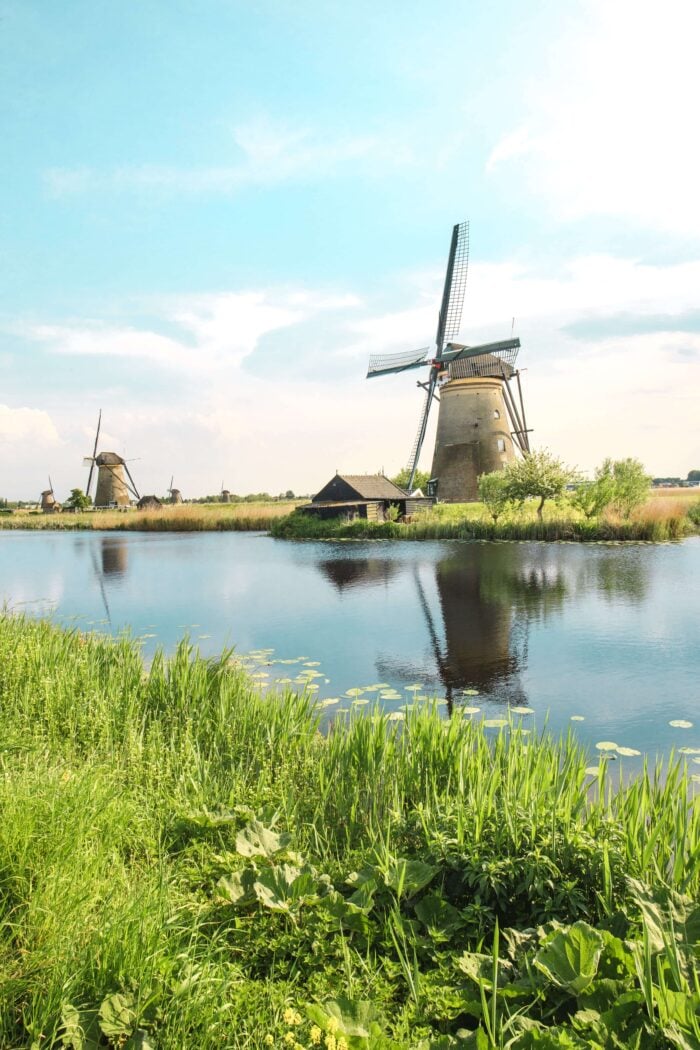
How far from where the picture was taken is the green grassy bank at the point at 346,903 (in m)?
1.97

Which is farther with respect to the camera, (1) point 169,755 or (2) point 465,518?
(2) point 465,518

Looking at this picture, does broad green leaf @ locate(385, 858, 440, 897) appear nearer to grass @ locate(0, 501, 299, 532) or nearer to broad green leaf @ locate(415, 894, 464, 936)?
broad green leaf @ locate(415, 894, 464, 936)

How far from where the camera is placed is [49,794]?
294 centimetres

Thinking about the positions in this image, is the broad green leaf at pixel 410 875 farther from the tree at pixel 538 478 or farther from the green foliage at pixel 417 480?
the green foliage at pixel 417 480

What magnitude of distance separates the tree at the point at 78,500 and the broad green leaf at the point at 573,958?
6402cm

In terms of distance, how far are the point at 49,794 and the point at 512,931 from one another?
6.99 feet

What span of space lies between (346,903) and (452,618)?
30.3 ft

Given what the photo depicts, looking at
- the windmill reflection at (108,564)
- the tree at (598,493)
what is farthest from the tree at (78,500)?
the tree at (598,493)

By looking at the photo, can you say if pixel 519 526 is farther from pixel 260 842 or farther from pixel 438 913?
pixel 438 913

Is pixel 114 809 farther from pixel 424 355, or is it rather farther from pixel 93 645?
pixel 424 355

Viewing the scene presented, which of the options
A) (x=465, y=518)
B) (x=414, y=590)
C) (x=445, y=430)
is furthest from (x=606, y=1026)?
(x=445, y=430)

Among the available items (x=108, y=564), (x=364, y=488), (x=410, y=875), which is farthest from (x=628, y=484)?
(x=410, y=875)

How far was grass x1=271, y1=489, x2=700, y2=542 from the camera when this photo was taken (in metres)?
24.8

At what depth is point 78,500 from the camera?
60.7 metres
